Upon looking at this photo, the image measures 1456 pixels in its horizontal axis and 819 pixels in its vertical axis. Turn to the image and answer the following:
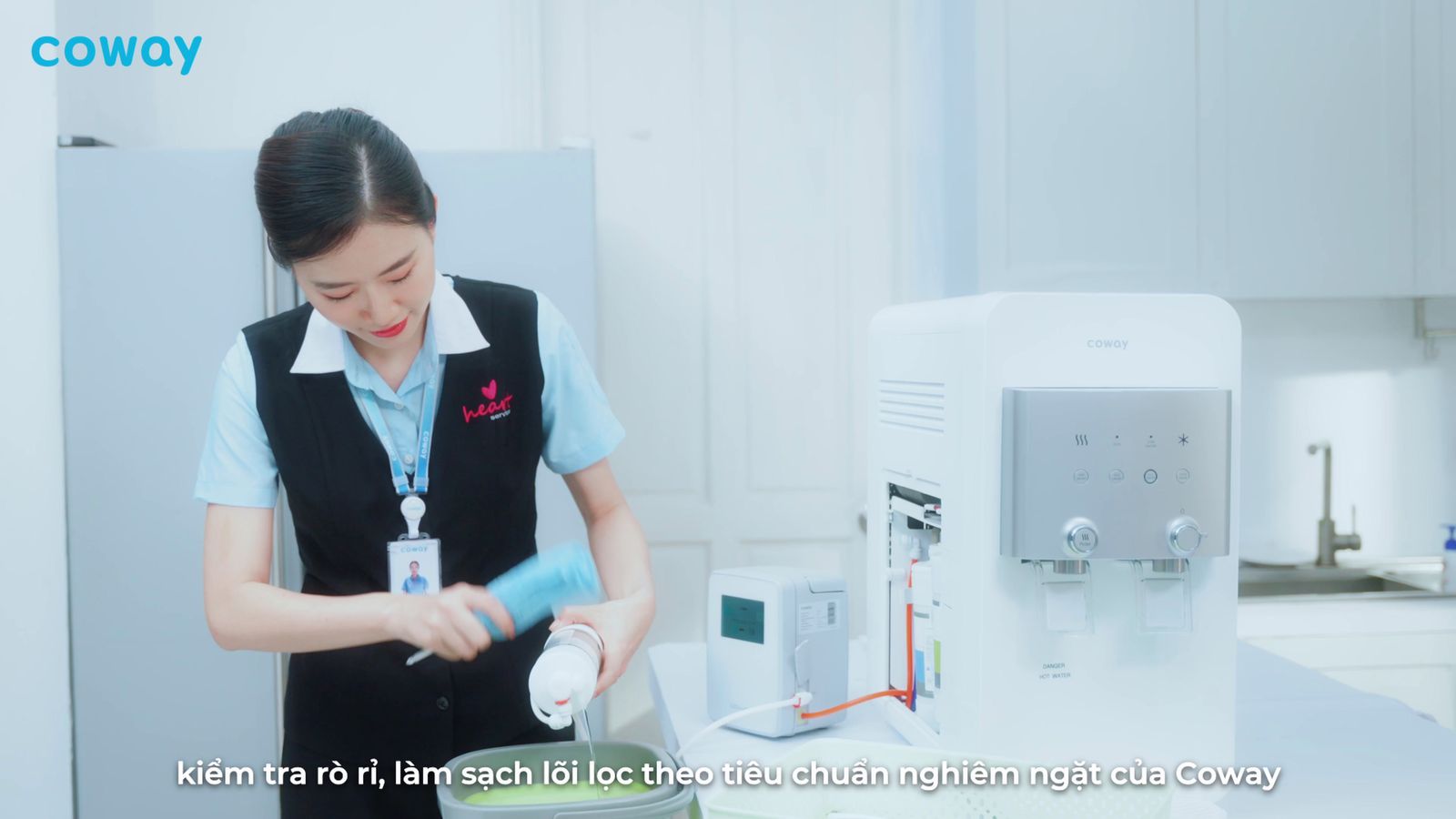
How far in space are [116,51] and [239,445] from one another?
5.52ft

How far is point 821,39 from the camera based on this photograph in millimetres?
2908

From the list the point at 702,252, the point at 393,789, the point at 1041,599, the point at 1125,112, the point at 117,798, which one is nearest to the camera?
the point at 1041,599

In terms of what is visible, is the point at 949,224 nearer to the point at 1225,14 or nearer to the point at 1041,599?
the point at 1225,14

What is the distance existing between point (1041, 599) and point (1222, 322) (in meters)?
0.36

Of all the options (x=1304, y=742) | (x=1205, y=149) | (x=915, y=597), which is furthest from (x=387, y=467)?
(x=1205, y=149)

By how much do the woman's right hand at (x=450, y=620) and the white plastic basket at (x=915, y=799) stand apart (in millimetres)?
291

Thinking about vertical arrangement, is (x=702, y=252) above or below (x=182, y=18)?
below

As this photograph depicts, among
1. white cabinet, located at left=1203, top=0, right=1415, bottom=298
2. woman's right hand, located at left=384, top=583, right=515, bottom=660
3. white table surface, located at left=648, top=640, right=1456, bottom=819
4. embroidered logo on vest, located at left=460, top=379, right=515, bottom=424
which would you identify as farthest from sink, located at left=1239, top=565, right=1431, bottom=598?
woman's right hand, located at left=384, top=583, right=515, bottom=660

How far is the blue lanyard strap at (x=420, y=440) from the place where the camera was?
4.60ft

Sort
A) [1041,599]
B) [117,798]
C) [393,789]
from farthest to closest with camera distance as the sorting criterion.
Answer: [117,798] → [393,789] → [1041,599]

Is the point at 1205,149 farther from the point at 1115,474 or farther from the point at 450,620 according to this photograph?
the point at 450,620

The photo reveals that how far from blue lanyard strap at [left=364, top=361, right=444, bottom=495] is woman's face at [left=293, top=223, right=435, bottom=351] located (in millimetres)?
122

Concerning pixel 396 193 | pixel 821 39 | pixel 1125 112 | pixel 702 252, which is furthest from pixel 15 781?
pixel 1125 112

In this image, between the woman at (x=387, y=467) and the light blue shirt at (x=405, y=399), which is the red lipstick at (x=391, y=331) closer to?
the woman at (x=387, y=467)
